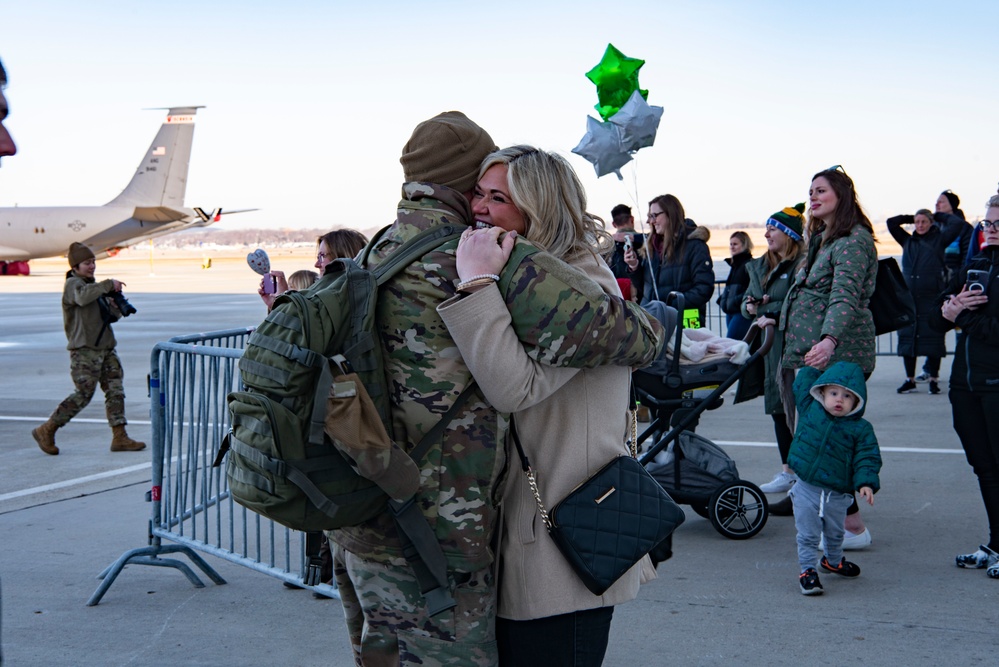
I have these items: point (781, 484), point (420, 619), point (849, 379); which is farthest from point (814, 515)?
point (420, 619)

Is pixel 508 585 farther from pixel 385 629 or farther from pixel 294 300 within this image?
pixel 294 300

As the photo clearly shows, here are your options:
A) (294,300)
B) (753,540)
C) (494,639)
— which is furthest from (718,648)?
(294,300)

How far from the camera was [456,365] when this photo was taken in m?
2.22

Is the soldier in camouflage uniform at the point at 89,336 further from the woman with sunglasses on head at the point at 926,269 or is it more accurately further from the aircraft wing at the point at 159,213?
the aircraft wing at the point at 159,213

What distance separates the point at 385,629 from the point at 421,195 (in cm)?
103

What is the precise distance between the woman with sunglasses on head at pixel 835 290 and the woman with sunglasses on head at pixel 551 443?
2.98m

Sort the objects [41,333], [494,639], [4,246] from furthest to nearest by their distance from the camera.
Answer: [4,246] < [41,333] < [494,639]

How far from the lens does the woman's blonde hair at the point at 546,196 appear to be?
90.2 inches

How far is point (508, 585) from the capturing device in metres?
2.28

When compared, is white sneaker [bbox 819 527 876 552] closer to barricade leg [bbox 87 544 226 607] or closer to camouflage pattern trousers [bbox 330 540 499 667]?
barricade leg [bbox 87 544 226 607]

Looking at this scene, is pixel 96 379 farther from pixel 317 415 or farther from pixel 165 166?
pixel 165 166

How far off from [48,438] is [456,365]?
7.17m

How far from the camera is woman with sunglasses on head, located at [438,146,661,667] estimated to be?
226 cm

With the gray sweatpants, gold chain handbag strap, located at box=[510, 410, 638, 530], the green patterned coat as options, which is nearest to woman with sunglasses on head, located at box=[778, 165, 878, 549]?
the green patterned coat
